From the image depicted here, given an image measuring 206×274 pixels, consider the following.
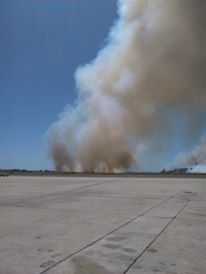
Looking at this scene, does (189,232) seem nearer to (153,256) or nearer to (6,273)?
(153,256)

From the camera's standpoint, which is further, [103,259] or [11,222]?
[11,222]

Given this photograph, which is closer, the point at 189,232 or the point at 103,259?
the point at 103,259

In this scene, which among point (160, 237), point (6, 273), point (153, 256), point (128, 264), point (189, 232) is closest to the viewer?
point (6, 273)

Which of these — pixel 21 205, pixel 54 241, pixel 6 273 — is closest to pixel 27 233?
pixel 54 241

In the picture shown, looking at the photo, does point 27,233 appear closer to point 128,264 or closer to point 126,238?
point 126,238

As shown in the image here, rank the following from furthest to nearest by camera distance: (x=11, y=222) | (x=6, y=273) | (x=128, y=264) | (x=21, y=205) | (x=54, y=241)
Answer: (x=21, y=205) → (x=11, y=222) → (x=54, y=241) → (x=128, y=264) → (x=6, y=273)

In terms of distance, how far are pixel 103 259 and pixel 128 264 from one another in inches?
13.0

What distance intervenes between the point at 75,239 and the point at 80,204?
412 cm

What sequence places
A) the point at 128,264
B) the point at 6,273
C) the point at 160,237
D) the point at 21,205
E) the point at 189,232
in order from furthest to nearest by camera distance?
the point at 21,205
the point at 189,232
the point at 160,237
the point at 128,264
the point at 6,273

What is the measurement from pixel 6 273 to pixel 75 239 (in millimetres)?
1585

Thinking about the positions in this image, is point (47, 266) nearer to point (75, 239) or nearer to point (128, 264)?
point (128, 264)

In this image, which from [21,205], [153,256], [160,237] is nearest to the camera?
[153,256]

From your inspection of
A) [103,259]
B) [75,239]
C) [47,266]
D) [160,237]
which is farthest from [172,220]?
[47,266]

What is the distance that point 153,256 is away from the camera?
14.0 ft
